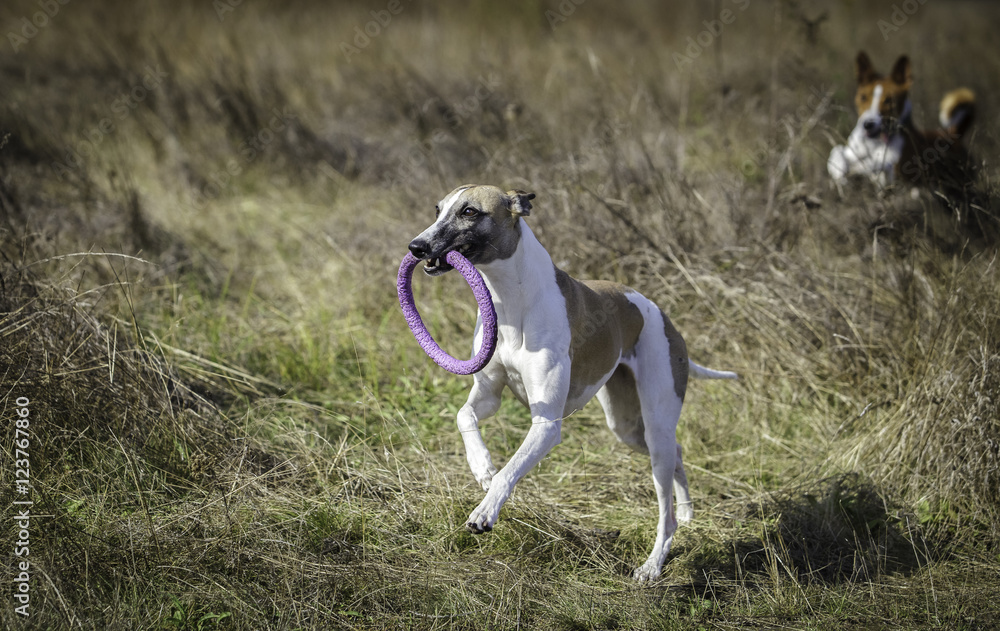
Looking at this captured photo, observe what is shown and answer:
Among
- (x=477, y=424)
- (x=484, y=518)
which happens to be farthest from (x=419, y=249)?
(x=484, y=518)

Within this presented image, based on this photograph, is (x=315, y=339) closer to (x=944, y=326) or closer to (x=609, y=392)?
(x=609, y=392)

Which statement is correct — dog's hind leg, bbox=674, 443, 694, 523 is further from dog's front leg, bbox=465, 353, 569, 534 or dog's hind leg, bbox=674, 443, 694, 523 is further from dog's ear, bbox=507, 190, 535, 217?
dog's ear, bbox=507, 190, 535, 217

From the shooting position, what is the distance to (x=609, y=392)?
4215 millimetres

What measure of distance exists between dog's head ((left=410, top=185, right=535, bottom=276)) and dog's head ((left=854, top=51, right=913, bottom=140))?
15.6 ft

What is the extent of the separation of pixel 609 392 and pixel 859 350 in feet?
6.67

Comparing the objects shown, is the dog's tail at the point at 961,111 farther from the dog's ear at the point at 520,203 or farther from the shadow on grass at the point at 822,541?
the dog's ear at the point at 520,203

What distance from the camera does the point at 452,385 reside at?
5.45m

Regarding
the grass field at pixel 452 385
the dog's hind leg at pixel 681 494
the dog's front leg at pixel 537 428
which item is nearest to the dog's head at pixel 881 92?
the grass field at pixel 452 385

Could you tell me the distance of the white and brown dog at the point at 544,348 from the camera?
3309 mm

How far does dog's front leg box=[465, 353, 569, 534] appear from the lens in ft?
10.2

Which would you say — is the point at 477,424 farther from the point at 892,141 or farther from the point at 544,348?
the point at 892,141

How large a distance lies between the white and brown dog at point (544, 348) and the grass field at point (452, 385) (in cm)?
55

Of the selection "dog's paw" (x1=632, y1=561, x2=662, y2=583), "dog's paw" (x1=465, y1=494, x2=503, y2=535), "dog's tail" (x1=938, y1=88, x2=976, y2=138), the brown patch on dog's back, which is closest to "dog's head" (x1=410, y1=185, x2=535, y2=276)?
the brown patch on dog's back

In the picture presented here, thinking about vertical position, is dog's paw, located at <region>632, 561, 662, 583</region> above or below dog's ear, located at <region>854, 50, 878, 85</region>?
below
